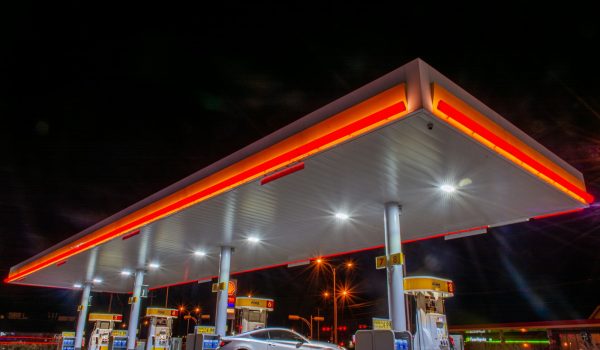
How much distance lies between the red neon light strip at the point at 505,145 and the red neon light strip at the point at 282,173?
10.7 feet

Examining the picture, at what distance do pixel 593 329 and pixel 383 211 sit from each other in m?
22.0

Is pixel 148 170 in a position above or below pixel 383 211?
above

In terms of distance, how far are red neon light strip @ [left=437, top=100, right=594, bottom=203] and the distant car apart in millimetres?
6913

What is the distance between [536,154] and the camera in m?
9.30

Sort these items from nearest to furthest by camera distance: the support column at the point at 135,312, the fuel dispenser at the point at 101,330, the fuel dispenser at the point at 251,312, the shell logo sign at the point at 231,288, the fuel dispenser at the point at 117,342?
the shell logo sign at the point at 231,288 < the fuel dispenser at the point at 251,312 < the support column at the point at 135,312 < the fuel dispenser at the point at 117,342 < the fuel dispenser at the point at 101,330

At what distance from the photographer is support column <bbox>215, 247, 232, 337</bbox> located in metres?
16.6

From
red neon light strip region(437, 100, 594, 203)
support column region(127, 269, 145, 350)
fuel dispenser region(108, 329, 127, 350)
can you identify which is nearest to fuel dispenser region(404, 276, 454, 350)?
red neon light strip region(437, 100, 594, 203)

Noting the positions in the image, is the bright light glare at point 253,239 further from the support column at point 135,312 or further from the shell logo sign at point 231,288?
the support column at point 135,312

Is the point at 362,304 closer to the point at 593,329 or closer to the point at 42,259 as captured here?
the point at 593,329

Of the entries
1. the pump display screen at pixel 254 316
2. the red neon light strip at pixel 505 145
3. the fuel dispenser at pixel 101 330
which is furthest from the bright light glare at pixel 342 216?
the fuel dispenser at pixel 101 330

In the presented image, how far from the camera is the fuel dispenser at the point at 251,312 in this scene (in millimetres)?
19484

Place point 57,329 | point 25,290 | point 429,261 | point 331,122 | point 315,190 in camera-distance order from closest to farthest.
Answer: point 331,122 < point 315,190 < point 429,261 < point 25,290 < point 57,329

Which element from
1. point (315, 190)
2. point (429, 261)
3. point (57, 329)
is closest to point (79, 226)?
point (315, 190)

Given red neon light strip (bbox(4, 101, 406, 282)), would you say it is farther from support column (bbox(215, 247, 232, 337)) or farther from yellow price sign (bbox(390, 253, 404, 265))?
support column (bbox(215, 247, 232, 337))
